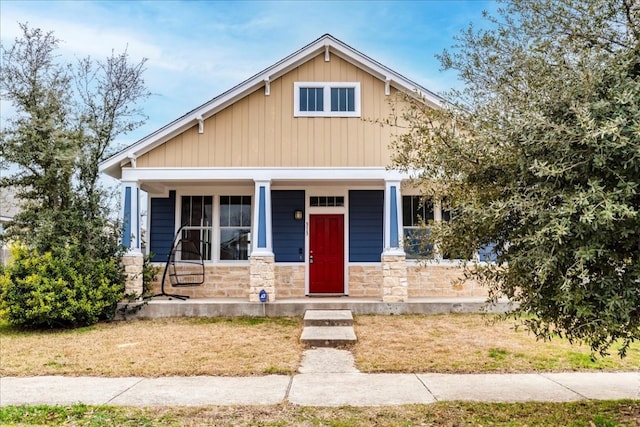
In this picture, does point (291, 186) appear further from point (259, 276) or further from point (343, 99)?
point (259, 276)

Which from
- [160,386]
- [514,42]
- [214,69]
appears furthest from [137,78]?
[514,42]

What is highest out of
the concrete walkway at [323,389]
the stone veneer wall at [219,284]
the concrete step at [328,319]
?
the stone veneer wall at [219,284]

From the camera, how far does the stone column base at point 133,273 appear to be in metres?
10.5

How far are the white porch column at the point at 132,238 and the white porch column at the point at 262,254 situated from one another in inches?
99.2

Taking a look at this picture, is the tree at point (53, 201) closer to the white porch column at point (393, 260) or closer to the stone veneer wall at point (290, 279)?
the stone veneer wall at point (290, 279)

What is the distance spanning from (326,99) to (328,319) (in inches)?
201

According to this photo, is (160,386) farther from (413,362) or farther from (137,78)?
(137,78)

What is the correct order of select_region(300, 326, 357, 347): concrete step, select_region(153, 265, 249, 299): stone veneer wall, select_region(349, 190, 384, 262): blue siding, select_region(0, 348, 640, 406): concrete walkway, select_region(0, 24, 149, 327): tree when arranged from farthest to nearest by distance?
1. select_region(349, 190, 384, 262): blue siding
2. select_region(153, 265, 249, 299): stone veneer wall
3. select_region(0, 24, 149, 327): tree
4. select_region(300, 326, 357, 347): concrete step
5. select_region(0, 348, 640, 406): concrete walkway

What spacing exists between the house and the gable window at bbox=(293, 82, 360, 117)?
24 millimetres

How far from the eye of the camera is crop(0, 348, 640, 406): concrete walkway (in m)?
4.89

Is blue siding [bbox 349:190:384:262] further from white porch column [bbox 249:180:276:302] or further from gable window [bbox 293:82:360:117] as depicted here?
white porch column [bbox 249:180:276:302]

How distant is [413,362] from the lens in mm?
6473

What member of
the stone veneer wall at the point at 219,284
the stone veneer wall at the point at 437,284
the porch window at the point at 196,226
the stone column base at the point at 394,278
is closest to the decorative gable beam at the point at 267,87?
the porch window at the point at 196,226

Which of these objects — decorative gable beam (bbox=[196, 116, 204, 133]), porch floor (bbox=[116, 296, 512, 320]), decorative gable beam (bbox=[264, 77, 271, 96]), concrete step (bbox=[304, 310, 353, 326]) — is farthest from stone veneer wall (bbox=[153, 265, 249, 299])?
decorative gable beam (bbox=[264, 77, 271, 96])
